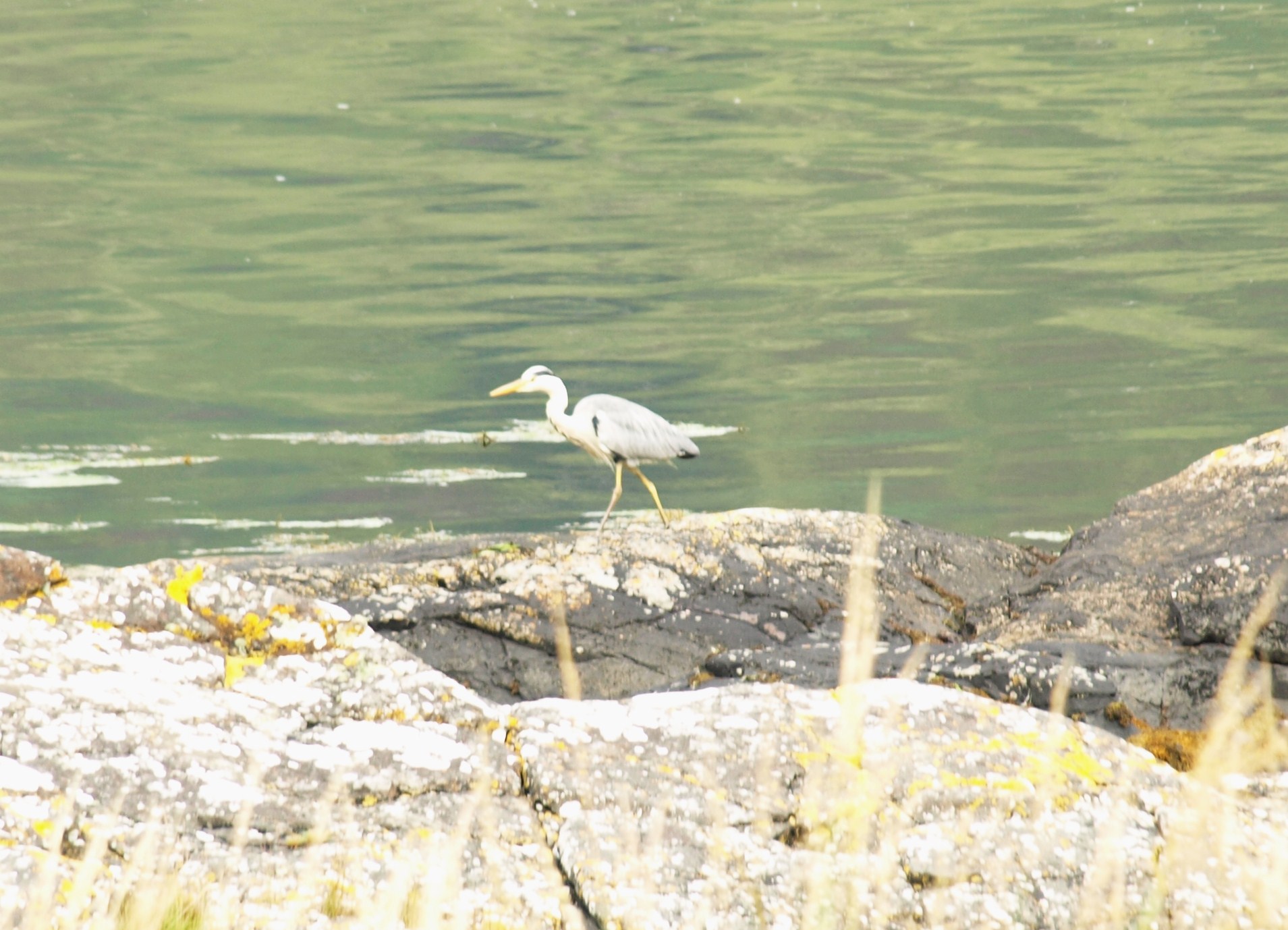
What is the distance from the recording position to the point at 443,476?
40.4 ft

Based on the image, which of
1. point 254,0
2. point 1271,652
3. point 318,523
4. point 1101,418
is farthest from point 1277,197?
point 254,0

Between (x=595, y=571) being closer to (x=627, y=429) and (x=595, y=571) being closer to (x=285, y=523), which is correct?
(x=627, y=429)

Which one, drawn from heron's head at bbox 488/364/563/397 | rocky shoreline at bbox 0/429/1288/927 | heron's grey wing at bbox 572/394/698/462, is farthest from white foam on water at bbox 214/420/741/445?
rocky shoreline at bbox 0/429/1288/927

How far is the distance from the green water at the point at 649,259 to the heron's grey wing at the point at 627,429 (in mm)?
3942

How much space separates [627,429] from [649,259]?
16.1 meters

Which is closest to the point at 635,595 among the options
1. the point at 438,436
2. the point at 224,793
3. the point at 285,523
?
the point at 224,793

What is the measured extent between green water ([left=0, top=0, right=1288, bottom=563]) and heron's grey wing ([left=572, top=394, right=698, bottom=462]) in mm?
3942

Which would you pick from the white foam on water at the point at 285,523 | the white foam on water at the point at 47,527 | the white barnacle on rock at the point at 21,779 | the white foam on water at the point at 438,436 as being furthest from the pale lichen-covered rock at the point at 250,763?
the white foam on water at the point at 438,436

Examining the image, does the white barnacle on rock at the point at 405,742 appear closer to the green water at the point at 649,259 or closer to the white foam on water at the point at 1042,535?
the white foam on water at the point at 1042,535

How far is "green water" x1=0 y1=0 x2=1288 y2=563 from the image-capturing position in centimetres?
1248

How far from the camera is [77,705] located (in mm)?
3514

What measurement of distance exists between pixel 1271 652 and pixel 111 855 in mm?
3518

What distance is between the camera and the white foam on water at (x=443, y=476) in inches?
480

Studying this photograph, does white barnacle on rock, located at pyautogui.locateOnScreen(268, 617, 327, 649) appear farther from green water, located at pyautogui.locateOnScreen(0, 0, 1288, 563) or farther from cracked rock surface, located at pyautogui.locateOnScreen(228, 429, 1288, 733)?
green water, located at pyautogui.locateOnScreen(0, 0, 1288, 563)
